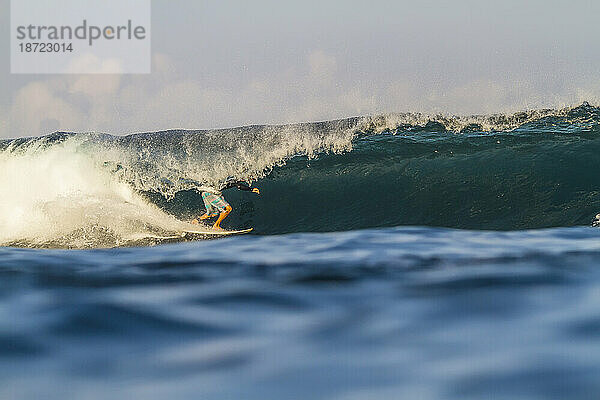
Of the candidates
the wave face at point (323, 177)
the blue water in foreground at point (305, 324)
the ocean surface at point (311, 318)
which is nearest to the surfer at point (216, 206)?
the wave face at point (323, 177)

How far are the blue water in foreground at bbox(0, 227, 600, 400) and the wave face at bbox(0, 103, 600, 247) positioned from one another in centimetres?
883

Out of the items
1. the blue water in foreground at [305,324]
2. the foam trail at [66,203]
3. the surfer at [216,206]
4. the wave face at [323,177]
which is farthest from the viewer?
the wave face at [323,177]

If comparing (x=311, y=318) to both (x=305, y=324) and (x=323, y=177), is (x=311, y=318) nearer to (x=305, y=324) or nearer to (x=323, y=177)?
(x=305, y=324)

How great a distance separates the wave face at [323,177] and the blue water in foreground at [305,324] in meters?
8.83

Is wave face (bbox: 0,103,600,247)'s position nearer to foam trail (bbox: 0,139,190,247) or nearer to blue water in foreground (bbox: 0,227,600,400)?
foam trail (bbox: 0,139,190,247)

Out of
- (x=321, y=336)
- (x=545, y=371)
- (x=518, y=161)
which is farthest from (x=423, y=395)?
(x=518, y=161)

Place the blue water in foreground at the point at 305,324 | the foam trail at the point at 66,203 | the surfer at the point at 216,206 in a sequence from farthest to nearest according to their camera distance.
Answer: the surfer at the point at 216,206 → the foam trail at the point at 66,203 → the blue water in foreground at the point at 305,324

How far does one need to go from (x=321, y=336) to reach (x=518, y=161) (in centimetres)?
1345

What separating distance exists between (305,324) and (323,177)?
501 inches

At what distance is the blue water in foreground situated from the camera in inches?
52.9

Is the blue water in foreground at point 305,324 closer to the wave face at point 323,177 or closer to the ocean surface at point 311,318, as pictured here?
the ocean surface at point 311,318

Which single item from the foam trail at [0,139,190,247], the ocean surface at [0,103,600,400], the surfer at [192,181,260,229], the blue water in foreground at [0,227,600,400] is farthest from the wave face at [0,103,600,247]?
the blue water in foreground at [0,227,600,400]

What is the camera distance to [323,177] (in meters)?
14.4

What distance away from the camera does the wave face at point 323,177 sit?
11984 millimetres
